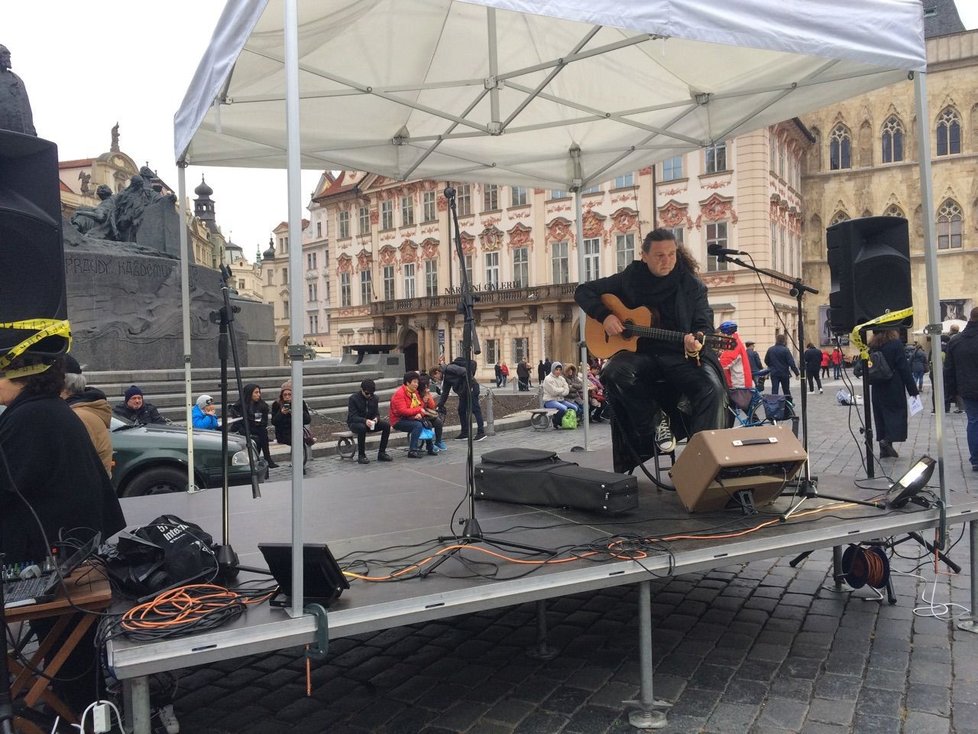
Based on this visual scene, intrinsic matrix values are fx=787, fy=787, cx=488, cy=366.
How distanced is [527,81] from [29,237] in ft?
16.7

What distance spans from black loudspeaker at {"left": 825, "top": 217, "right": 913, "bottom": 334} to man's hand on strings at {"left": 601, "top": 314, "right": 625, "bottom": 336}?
55.7 inches

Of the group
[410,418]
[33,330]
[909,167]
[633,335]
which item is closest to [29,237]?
[33,330]

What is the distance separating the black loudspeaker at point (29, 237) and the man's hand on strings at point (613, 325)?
3.61 metres

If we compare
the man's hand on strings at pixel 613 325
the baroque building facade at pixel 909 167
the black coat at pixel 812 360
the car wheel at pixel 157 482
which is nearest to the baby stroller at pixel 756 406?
the man's hand on strings at pixel 613 325

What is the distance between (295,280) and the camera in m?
3.01

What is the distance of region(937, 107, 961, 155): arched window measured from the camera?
44219 millimetres

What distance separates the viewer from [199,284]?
19453 mm

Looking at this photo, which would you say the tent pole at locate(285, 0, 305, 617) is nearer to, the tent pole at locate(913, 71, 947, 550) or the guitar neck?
the guitar neck

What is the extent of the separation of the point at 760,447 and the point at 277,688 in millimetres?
2951

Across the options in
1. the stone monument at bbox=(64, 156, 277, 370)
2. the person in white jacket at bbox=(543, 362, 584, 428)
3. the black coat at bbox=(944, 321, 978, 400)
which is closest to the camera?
the black coat at bbox=(944, 321, 978, 400)

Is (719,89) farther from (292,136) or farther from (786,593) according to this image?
(292,136)

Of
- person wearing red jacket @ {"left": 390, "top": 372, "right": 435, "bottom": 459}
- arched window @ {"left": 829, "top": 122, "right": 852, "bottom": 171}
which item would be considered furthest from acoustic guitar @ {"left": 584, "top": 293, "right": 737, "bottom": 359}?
arched window @ {"left": 829, "top": 122, "right": 852, "bottom": 171}

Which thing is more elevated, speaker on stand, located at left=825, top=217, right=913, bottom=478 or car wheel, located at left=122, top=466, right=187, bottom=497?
speaker on stand, located at left=825, top=217, right=913, bottom=478

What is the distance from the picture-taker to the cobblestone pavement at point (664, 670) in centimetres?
361
